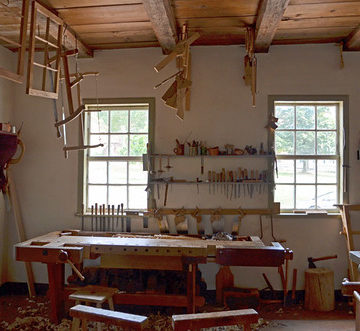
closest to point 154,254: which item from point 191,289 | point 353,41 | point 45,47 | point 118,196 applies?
point 191,289

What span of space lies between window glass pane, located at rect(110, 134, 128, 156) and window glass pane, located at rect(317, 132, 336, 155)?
2.62 meters

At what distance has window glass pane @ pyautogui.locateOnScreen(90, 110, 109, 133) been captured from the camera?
502 cm

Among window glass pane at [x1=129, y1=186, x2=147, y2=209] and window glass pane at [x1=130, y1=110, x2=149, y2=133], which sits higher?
window glass pane at [x1=130, y1=110, x2=149, y2=133]

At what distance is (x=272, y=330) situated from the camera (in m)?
3.81


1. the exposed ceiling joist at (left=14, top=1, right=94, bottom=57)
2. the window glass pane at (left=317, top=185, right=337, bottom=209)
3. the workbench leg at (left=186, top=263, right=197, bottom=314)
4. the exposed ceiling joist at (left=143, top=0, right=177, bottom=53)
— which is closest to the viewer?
the exposed ceiling joist at (left=143, top=0, right=177, bottom=53)

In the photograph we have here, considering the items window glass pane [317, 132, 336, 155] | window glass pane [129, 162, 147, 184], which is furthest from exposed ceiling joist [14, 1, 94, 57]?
window glass pane [317, 132, 336, 155]

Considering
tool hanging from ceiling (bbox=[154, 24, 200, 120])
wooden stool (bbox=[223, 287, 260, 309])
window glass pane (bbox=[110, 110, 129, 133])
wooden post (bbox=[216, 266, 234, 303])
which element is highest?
tool hanging from ceiling (bbox=[154, 24, 200, 120])

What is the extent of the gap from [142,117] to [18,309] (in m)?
2.86

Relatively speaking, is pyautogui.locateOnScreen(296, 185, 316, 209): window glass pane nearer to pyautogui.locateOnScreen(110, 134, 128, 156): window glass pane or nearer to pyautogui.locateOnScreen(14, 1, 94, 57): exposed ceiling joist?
pyautogui.locateOnScreen(110, 134, 128, 156): window glass pane

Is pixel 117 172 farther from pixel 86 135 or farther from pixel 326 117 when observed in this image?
pixel 326 117

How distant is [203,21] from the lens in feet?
13.5

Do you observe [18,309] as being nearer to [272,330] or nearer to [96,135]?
[96,135]

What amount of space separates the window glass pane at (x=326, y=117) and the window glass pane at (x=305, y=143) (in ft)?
0.58

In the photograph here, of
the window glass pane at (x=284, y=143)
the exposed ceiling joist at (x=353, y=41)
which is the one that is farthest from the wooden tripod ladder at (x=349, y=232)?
the exposed ceiling joist at (x=353, y=41)
